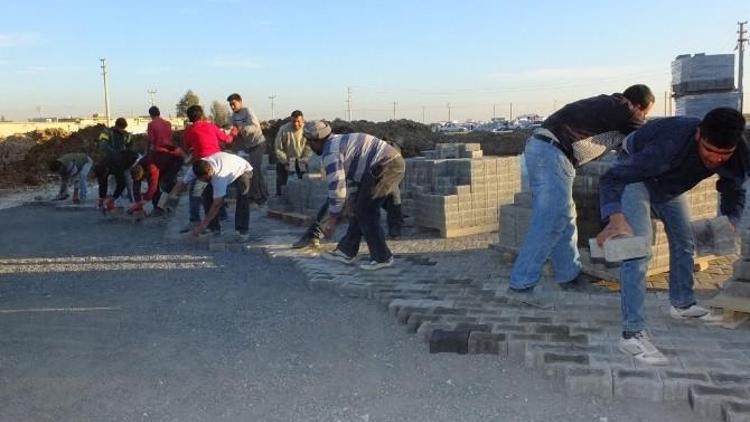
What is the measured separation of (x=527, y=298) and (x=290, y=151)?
6.78 metres

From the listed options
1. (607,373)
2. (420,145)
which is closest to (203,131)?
(607,373)

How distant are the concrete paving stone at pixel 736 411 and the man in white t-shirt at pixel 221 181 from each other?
5.34m

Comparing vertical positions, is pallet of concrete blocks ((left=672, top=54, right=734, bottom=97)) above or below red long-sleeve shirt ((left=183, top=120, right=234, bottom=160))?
above

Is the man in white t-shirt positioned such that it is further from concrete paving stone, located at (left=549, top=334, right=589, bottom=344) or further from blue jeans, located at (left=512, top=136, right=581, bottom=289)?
concrete paving stone, located at (left=549, top=334, right=589, bottom=344)

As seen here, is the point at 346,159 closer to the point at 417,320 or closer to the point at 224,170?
the point at 417,320

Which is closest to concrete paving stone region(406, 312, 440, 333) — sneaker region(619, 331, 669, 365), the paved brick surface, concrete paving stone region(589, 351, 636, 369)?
the paved brick surface

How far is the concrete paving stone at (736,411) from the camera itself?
2715 millimetres

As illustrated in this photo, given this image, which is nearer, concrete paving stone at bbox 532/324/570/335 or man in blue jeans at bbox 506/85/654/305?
concrete paving stone at bbox 532/324/570/335

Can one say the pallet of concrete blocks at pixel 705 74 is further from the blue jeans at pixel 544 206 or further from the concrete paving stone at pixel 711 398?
the concrete paving stone at pixel 711 398

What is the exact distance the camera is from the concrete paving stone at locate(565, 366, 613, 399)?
3.12m

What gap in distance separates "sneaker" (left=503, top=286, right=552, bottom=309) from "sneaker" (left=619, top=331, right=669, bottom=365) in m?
0.91

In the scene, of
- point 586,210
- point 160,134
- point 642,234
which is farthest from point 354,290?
point 160,134

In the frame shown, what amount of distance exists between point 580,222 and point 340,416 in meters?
3.23

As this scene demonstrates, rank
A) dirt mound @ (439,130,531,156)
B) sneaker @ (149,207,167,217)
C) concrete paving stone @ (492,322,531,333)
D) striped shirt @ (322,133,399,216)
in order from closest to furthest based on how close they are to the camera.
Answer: concrete paving stone @ (492,322,531,333), striped shirt @ (322,133,399,216), sneaker @ (149,207,167,217), dirt mound @ (439,130,531,156)
